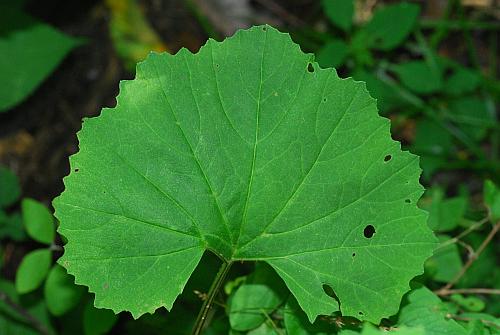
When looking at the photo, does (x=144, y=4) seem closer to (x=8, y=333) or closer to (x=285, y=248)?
(x=8, y=333)

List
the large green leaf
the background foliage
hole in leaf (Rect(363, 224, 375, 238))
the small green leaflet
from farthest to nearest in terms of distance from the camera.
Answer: the large green leaf
the background foliage
hole in leaf (Rect(363, 224, 375, 238))
the small green leaflet

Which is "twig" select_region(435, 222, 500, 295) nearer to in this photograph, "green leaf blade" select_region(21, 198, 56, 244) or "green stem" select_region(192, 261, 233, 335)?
"green stem" select_region(192, 261, 233, 335)

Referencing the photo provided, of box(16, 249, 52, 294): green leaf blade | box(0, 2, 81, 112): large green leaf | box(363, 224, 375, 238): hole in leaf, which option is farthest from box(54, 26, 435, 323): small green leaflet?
box(0, 2, 81, 112): large green leaf

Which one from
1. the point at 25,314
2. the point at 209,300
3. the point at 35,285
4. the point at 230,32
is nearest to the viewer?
the point at 209,300

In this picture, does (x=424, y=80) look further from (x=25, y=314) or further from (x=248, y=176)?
(x=25, y=314)

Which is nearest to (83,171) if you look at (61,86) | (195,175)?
(195,175)

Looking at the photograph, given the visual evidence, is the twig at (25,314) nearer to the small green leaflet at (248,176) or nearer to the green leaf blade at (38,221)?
the green leaf blade at (38,221)

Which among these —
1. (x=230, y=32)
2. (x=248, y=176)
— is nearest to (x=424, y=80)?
(x=230, y=32)
